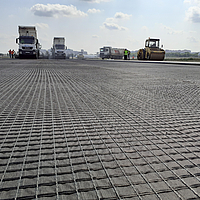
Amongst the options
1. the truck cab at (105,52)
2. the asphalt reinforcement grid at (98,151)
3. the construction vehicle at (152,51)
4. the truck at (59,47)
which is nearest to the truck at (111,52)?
the truck cab at (105,52)

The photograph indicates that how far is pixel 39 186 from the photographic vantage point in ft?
3.16

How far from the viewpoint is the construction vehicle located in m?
24.4

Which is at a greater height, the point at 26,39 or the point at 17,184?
the point at 26,39

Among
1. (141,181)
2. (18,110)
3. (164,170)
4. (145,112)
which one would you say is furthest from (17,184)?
(145,112)

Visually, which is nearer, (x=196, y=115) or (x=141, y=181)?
(x=141, y=181)

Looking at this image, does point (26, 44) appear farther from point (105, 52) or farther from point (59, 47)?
point (105, 52)

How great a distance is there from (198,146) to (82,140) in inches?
29.3

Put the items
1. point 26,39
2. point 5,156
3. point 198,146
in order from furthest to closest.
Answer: point 26,39
point 198,146
point 5,156

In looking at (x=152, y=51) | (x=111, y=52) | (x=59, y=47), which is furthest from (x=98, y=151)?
(x=111, y=52)

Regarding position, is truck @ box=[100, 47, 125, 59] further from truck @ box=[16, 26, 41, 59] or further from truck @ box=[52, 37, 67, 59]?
truck @ box=[16, 26, 41, 59]

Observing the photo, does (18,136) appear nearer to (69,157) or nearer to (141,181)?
(69,157)

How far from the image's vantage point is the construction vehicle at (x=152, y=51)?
2439 cm

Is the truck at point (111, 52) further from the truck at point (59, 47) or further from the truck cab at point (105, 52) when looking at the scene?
the truck at point (59, 47)

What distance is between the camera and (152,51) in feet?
80.3
